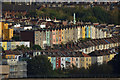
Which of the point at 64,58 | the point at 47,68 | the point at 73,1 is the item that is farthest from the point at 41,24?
the point at 47,68

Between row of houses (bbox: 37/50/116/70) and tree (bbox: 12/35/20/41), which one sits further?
tree (bbox: 12/35/20/41)

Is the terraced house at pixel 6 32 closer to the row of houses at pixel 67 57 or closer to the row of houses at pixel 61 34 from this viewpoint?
the row of houses at pixel 61 34

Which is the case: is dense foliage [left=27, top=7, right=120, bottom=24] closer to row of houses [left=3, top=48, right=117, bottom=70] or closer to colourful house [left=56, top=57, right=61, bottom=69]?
row of houses [left=3, top=48, right=117, bottom=70]

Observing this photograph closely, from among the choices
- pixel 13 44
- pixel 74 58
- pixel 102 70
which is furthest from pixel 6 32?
pixel 102 70

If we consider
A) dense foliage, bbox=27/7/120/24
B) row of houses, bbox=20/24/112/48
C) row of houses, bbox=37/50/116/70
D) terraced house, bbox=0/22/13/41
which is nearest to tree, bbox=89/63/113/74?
row of houses, bbox=37/50/116/70

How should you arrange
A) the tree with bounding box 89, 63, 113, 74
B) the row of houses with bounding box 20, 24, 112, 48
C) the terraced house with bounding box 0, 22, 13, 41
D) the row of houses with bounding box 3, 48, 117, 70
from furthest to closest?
the terraced house with bounding box 0, 22, 13, 41, the row of houses with bounding box 20, 24, 112, 48, the row of houses with bounding box 3, 48, 117, 70, the tree with bounding box 89, 63, 113, 74

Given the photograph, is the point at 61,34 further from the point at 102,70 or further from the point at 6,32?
the point at 102,70

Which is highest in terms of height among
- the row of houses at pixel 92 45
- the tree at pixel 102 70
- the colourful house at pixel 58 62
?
the tree at pixel 102 70

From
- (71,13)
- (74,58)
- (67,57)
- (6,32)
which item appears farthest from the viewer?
(71,13)

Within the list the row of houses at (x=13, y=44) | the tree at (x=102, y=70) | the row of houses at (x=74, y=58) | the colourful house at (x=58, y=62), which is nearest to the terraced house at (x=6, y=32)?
the row of houses at (x=13, y=44)
